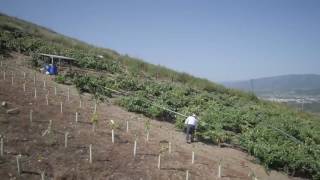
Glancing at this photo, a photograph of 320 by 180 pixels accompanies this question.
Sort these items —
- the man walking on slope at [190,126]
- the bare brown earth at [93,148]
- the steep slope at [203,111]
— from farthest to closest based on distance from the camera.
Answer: the man walking on slope at [190,126], the steep slope at [203,111], the bare brown earth at [93,148]

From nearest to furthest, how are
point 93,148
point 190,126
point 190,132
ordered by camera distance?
point 93,148
point 190,126
point 190,132

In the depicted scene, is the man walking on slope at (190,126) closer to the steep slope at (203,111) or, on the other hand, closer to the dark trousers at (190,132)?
the dark trousers at (190,132)

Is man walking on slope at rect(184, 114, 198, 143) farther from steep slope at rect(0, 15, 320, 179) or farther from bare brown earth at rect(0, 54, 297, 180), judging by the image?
steep slope at rect(0, 15, 320, 179)

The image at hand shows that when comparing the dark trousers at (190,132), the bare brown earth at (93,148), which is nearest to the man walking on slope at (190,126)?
the dark trousers at (190,132)

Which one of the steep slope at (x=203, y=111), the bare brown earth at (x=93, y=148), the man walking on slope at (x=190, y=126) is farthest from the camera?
the man walking on slope at (x=190, y=126)

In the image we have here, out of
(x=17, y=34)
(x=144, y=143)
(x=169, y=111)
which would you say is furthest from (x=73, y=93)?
(x=17, y=34)

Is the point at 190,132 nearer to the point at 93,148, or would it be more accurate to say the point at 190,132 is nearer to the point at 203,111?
the point at 93,148

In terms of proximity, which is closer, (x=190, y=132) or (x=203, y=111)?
(x=190, y=132)

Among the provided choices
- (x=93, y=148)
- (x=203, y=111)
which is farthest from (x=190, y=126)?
(x=203, y=111)

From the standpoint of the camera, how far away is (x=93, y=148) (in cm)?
1356

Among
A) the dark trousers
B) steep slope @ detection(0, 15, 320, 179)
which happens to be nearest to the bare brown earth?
the dark trousers

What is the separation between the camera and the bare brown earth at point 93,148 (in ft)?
38.8

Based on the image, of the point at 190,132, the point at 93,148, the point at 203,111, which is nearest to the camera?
the point at 93,148

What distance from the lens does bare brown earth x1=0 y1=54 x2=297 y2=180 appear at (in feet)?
38.8
